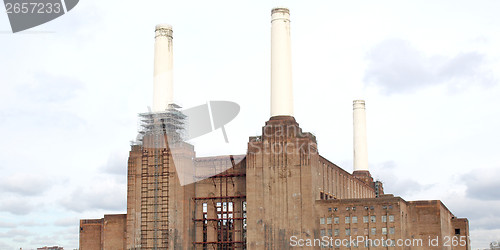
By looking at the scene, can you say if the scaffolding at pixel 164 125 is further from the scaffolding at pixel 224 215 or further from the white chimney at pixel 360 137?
the white chimney at pixel 360 137

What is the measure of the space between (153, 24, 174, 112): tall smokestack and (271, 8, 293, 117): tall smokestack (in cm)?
1335

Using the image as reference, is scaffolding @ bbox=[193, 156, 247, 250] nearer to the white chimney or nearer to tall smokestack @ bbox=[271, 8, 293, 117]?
tall smokestack @ bbox=[271, 8, 293, 117]

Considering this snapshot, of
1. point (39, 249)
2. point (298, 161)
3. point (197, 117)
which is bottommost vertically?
point (39, 249)

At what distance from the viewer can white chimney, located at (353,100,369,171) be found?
108375mm

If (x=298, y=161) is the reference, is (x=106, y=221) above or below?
below

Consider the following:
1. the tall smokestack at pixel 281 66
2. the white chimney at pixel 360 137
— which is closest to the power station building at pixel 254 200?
the tall smokestack at pixel 281 66

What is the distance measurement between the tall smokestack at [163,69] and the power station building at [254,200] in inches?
4.9

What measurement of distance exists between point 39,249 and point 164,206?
11059 cm

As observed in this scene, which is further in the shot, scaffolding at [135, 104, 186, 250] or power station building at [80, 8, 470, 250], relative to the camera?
scaffolding at [135, 104, 186, 250]

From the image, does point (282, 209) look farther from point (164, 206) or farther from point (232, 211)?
point (164, 206)

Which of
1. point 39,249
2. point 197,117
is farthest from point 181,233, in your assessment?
point 39,249

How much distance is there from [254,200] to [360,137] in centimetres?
3829

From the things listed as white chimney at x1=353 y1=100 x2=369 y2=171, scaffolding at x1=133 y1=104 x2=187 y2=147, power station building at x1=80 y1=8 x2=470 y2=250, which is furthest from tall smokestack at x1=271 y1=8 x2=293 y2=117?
white chimney at x1=353 y1=100 x2=369 y2=171

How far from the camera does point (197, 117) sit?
82625 millimetres
